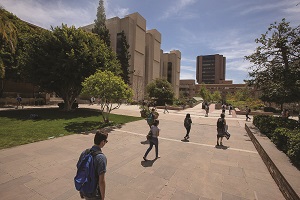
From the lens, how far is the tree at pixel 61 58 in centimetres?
1762

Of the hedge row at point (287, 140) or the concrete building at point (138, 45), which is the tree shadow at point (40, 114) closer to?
the hedge row at point (287, 140)

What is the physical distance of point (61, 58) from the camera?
1742cm

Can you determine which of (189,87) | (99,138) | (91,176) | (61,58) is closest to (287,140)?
(99,138)

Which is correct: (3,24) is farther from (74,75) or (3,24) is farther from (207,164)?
(207,164)

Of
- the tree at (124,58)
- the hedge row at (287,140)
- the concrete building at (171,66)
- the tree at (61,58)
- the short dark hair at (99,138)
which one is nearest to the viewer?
the short dark hair at (99,138)

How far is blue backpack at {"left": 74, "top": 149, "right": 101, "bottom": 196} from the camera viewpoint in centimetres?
254

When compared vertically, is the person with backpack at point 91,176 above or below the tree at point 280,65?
below

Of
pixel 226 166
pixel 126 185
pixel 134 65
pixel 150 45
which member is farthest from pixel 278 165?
pixel 150 45

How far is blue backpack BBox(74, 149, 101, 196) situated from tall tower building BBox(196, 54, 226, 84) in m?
158

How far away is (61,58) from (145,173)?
1627 centimetres

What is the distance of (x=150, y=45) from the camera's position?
64.8 metres

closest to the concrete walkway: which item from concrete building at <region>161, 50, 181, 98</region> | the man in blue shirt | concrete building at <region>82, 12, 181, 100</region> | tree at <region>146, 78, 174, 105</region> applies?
the man in blue shirt

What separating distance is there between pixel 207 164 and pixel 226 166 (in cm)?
67

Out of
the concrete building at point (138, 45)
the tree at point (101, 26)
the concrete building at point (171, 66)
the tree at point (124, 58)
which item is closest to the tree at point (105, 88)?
the tree at point (101, 26)
